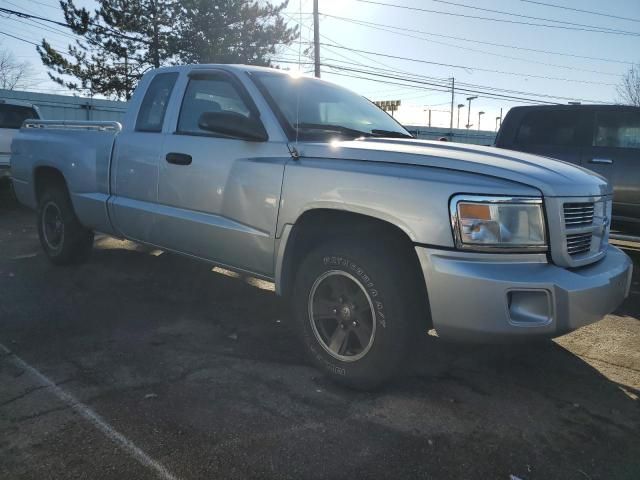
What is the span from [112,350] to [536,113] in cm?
633

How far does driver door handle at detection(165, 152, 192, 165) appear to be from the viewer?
3.93 meters

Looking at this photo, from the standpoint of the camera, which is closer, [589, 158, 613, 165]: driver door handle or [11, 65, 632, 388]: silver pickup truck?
[11, 65, 632, 388]: silver pickup truck

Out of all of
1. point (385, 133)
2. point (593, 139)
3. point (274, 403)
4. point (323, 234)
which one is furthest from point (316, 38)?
point (274, 403)

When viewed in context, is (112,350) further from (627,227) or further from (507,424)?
(627,227)

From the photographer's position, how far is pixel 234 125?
343 cm

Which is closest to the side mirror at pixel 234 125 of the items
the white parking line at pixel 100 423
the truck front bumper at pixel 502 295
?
the truck front bumper at pixel 502 295

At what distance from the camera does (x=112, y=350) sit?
3553 millimetres

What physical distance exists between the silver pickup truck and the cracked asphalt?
416 millimetres

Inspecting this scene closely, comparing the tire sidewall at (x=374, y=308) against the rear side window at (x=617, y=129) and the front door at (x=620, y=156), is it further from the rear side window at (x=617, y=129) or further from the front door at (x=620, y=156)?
the rear side window at (x=617, y=129)

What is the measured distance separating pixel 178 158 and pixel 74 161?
5.60ft

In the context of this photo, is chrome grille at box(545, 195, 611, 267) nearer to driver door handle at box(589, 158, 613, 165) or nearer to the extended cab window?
the extended cab window

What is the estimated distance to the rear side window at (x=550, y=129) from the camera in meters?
7.04

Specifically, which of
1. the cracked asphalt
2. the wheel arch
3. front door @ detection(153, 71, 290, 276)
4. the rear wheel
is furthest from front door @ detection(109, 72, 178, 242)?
the wheel arch

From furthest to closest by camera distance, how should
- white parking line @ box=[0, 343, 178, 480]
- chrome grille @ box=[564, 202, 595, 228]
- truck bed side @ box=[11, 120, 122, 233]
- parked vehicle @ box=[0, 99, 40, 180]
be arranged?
parked vehicle @ box=[0, 99, 40, 180] → truck bed side @ box=[11, 120, 122, 233] → chrome grille @ box=[564, 202, 595, 228] → white parking line @ box=[0, 343, 178, 480]
